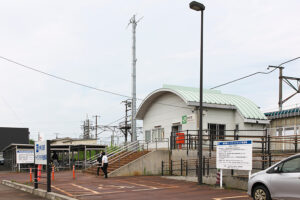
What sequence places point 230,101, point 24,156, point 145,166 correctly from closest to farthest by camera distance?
point 145,166 < point 230,101 < point 24,156

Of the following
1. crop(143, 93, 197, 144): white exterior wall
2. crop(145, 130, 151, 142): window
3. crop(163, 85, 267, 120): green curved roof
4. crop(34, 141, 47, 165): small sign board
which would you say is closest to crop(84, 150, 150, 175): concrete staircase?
crop(143, 93, 197, 144): white exterior wall

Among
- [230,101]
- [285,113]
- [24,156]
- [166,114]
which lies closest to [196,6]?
[230,101]

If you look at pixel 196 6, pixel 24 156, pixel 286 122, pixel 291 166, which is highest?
pixel 196 6

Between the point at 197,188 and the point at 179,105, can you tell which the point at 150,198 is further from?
the point at 179,105

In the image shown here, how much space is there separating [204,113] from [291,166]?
673 inches

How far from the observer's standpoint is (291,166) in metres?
9.86

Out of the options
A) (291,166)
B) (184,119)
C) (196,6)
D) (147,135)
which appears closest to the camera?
(291,166)

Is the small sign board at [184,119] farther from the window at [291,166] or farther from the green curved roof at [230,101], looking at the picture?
the window at [291,166]

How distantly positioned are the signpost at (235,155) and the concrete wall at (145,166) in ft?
32.8

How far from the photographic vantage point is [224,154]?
47.5ft

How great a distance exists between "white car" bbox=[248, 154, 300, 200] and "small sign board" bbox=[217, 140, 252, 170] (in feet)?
8.88

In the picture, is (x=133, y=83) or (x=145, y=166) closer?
(x=145, y=166)

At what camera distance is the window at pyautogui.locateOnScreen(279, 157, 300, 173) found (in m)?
9.64

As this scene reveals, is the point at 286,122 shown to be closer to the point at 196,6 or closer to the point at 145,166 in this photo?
the point at 145,166
